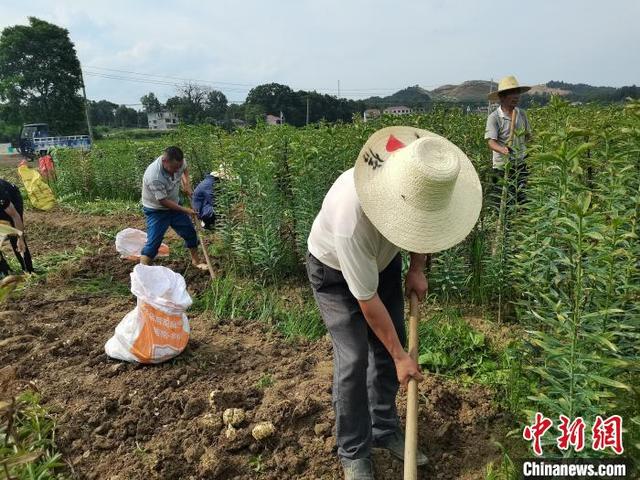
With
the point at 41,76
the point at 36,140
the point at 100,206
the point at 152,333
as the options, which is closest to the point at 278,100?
the point at 36,140

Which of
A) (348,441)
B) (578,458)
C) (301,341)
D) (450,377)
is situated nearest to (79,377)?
(301,341)

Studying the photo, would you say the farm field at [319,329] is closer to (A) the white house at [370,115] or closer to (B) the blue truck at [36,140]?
(A) the white house at [370,115]

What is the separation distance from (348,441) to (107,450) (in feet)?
4.84

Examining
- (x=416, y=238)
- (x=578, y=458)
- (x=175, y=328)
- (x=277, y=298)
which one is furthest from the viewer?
(x=277, y=298)

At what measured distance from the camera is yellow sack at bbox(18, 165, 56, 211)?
34.9 feet

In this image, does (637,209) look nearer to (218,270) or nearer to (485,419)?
(485,419)

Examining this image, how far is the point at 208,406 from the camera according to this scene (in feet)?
10.1

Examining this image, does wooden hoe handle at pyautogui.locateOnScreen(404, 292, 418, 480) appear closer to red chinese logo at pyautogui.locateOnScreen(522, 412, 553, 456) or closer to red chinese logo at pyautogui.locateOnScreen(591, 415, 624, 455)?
red chinese logo at pyautogui.locateOnScreen(522, 412, 553, 456)

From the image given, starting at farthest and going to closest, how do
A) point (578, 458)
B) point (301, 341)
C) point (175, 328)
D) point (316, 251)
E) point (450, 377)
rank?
point (301, 341) < point (175, 328) < point (450, 377) < point (316, 251) < point (578, 458)

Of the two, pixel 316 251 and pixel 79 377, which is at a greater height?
pixel 316 251

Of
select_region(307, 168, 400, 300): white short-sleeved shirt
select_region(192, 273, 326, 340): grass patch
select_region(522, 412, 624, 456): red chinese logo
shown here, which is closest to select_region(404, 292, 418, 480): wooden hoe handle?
select_region(307, 168, 400, 300): white short-sleeved shirt

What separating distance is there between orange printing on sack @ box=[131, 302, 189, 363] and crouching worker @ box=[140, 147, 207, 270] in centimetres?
215

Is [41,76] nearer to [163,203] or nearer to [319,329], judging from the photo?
[163,203]

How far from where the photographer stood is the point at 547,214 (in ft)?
9.09
